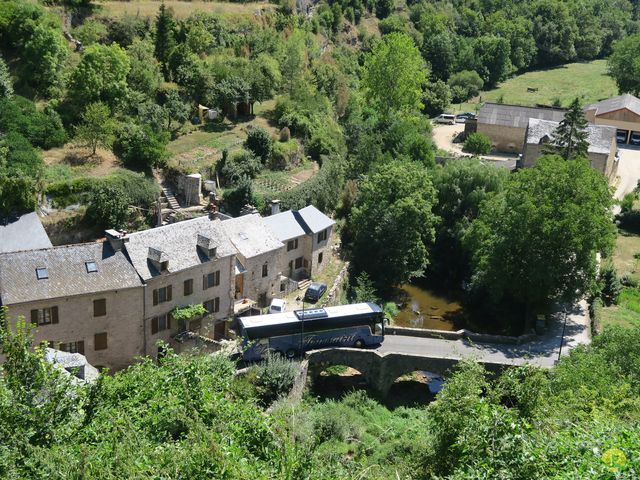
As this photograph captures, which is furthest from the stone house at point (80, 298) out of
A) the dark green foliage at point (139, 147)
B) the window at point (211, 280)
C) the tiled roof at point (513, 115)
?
the tiled roof at point (513, 115)

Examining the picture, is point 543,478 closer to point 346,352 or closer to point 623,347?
point 623,347

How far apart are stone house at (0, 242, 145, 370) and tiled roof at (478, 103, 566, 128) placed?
2244 inches

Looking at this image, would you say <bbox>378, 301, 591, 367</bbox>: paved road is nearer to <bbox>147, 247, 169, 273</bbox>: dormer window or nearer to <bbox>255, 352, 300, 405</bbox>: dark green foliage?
<bbox>255, 352, 300, 405</bbox>: dark green foliage

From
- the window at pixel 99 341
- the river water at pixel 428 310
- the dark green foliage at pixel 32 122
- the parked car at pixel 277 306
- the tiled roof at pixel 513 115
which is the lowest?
the river water at pixel 428 310

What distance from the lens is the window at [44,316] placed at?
116 ft

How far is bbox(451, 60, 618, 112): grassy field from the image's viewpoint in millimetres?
106375

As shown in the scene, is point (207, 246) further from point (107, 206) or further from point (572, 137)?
point (572, 137)

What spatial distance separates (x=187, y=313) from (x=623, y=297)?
31.0 metres

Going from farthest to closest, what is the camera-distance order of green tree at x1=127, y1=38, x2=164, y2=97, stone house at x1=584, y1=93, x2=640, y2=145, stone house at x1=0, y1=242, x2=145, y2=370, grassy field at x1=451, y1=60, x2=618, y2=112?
grassy field at x1=451, y1=60, x2=618, y2=112 → stone house at x1=584, y1=93, x2=640, y2=145 → green tree at x1=127, y1=38, x2=164, y2=97 → stone house at x1=0, y1=242, x2=145, y2=370

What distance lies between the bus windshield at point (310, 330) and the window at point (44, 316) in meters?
9.55

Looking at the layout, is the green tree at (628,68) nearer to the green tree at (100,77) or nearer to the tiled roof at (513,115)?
the tiled roof at (513,115)

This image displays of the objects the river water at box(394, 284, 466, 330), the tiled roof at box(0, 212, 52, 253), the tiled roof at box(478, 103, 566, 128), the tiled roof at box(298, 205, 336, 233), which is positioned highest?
the tiled roof at box(478, 103, 566, 128)

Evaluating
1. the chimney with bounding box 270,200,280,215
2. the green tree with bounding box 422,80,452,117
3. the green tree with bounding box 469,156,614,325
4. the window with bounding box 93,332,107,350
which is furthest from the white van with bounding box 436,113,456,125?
the window with bounding box 93,332,107,350

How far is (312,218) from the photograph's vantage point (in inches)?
2023
